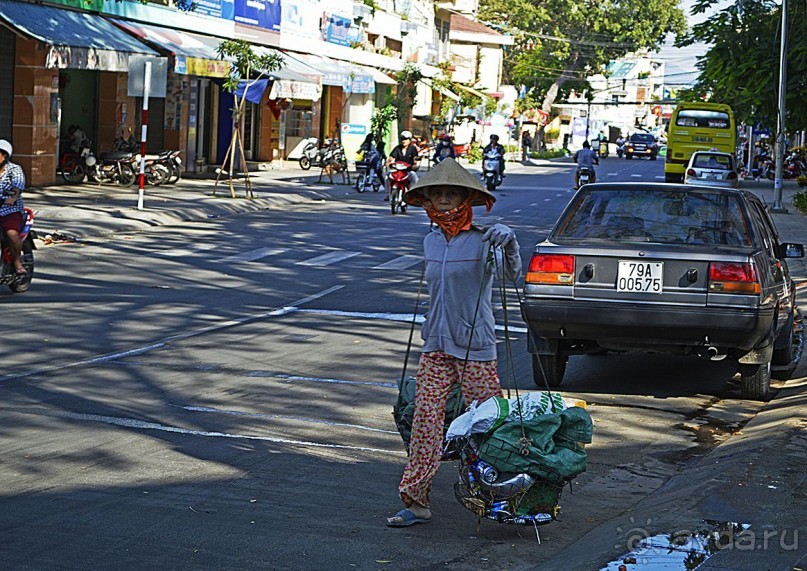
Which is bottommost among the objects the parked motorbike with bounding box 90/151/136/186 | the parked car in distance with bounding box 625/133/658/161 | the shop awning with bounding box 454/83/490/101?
the parked motorbike with bounding box 90/151/136/186

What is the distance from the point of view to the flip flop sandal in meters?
6.03

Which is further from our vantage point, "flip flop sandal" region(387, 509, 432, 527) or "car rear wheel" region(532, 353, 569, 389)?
"car rear wheel" region(532, 353, 569, 389)

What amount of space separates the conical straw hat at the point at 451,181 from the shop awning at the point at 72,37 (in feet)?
62.9

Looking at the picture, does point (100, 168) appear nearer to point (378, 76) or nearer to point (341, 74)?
point (341, 74)

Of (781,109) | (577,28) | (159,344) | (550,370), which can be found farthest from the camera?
(577,28)

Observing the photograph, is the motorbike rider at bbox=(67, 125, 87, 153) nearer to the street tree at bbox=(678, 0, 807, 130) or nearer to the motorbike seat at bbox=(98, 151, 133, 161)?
the motorbike seat at bbox=(98, 151, 133, 161)

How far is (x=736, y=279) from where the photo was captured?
889 centimetres

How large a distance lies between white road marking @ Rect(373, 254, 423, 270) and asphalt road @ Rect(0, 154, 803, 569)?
1444mm

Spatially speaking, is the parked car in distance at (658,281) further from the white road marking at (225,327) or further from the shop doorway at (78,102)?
the shop doorway at (78,102)

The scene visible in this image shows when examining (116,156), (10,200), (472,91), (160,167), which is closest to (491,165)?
(160,167)

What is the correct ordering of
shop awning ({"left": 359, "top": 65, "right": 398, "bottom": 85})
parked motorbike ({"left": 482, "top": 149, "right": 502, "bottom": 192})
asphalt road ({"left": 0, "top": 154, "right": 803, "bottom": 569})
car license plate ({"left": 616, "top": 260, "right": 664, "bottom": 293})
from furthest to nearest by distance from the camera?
shop awning ({"left": 359, "top": 65, "right": 398, "bottom": 85}), parked motorbike ({"left": 482, "top": 149, "right": 502, "bottom": 192}), car license plate ({"left": 616, "top": 260, "right": 664, "bottom": 293}), asphalt road ({"left": 0, "top": 154, "right": 803, "bottom": 569})

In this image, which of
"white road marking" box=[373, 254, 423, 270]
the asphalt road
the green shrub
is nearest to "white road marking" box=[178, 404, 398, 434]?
the asphalt road

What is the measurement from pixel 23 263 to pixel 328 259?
571 centimetres

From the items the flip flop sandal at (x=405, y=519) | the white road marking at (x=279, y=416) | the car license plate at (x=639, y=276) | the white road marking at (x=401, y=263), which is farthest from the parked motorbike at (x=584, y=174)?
the flip flop sandal at (x=405, y=519)
